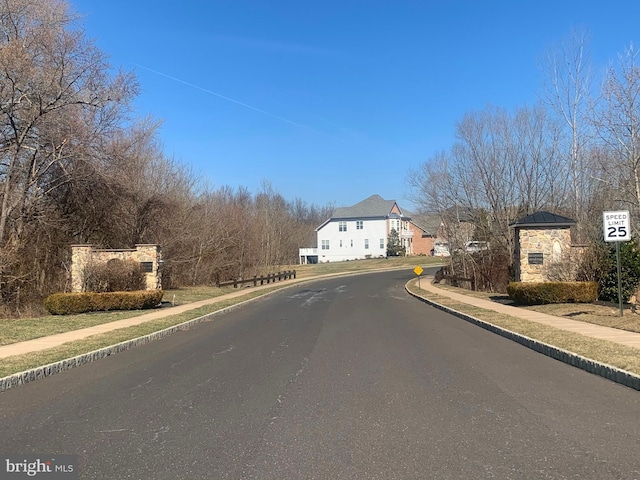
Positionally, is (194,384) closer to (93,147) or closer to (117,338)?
(117,338)

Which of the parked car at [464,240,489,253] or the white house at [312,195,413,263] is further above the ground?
the white house at [312,195,413,263]

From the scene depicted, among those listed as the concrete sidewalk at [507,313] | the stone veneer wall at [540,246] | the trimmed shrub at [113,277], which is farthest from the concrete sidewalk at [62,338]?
the stone veneer wall at [540,246]

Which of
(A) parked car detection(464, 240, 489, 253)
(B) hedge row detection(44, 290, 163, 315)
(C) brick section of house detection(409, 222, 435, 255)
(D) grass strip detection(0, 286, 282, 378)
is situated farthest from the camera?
(C) brick section of house detection(409, 222, 435, 255)

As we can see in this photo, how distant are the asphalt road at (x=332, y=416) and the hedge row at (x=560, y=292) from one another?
27.3 feet

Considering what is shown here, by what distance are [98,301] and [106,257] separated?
2.84 meters

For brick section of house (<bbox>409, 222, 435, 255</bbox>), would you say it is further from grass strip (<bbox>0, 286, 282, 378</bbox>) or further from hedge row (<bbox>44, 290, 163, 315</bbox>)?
grass strip (<bbox>0, 286, 282, 378</bbox>)

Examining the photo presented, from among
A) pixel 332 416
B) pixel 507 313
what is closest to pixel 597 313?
pixel 507 313

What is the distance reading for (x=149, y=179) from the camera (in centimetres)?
3328

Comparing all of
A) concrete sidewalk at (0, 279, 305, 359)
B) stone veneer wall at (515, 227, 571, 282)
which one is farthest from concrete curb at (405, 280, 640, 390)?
concrete sidewalk at (0, 279, 305, 359)

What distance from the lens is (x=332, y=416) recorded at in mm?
6156

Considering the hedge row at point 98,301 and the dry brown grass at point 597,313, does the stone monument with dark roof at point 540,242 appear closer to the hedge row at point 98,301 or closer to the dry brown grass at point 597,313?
the dry brown grass at point 597,313

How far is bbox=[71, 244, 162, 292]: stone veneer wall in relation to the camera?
71.1 ft

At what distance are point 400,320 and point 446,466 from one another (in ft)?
39.3

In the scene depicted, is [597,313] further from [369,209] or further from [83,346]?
Answer: [369,209]
